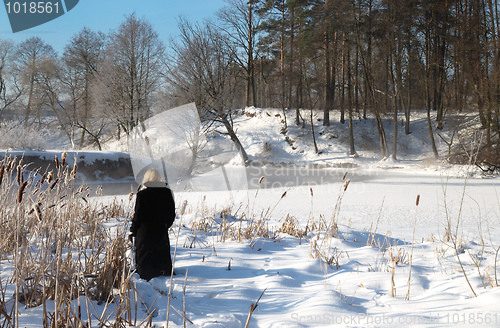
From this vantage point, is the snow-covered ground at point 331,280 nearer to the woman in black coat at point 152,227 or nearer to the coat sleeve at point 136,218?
the woman in black coat at point 152,227

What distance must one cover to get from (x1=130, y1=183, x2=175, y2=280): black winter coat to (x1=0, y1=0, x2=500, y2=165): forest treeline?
37.1 feet

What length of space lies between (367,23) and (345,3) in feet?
6.59

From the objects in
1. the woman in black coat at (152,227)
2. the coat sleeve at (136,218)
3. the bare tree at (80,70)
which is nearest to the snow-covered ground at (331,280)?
the woman in black coat at (152,227)

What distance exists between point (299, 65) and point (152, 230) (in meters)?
24.9

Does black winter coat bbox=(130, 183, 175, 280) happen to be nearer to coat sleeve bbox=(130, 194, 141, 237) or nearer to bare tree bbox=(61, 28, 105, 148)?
coat sleeve bbox=(130, 194, 141, 237)

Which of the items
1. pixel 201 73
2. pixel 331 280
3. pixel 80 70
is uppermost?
pixel 80 70

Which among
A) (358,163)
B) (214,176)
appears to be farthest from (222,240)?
(358,163)

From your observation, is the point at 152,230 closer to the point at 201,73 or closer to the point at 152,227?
the point at 152,227

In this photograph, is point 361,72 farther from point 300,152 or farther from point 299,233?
point 299,233

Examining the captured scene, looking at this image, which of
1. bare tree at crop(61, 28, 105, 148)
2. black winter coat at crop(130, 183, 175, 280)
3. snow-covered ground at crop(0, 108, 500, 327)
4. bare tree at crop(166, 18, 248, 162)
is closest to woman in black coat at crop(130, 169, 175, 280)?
black winter coat at crop(130, 183, 175, 280)

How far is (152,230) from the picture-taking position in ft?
9.41

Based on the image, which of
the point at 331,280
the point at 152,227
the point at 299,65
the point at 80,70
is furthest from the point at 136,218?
the point at 80,70

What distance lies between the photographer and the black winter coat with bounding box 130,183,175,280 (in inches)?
110

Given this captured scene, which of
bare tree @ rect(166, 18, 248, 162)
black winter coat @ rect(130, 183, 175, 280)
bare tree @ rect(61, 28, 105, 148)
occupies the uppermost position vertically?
bare tree @ rect(61, 28, 105, 148)
